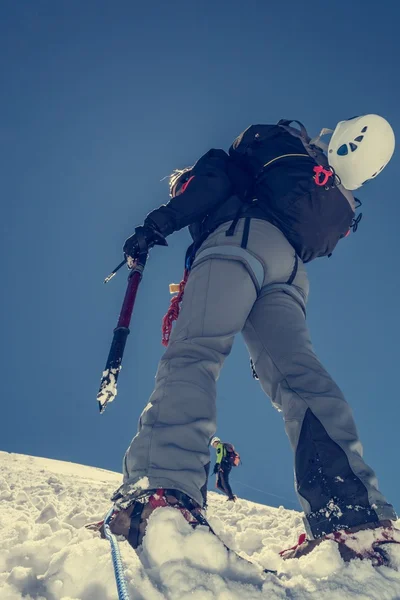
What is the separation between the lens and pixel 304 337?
2559 millimetres

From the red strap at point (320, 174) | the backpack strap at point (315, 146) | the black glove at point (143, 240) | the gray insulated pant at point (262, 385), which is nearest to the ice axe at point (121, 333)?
the black glove at point (143, 240)

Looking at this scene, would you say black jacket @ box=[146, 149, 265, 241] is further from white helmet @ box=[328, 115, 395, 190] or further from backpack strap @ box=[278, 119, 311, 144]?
white helmet @ box=[328, 115, 395, 190]

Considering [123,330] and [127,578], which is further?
[123,330]

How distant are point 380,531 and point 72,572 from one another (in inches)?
47.3

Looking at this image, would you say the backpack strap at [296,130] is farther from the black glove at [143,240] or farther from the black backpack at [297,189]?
the black glove at [143,240]

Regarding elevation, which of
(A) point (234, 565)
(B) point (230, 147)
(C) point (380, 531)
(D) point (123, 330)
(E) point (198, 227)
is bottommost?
(A) point (234, 565)

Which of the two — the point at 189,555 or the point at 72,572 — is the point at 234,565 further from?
the point at 72,572

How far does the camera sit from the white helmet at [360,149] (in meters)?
3.21

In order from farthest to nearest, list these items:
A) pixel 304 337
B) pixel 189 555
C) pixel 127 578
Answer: pixel 304 337 < pixel 189 555 < pixel 127 578

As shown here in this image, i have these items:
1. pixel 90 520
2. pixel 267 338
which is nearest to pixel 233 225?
pixel 267 338

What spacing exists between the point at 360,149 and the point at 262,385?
195 cm

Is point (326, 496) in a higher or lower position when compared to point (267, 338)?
lower

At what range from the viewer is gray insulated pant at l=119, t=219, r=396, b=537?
1.82 meters

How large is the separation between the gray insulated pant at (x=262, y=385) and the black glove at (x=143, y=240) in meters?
0.31
